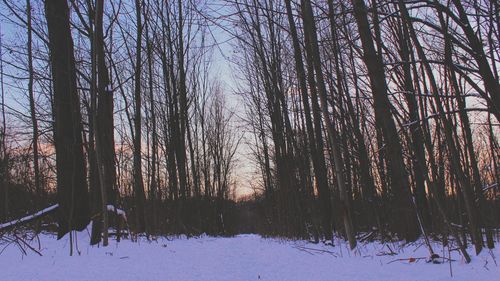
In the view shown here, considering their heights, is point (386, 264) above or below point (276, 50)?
below

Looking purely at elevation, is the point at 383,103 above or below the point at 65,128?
below

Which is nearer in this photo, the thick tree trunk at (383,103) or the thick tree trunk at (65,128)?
the thick tree trunk at (383,103)

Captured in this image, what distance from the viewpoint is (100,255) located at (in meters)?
3.95

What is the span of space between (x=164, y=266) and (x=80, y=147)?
359 cm

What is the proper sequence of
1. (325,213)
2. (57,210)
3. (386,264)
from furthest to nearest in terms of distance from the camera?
(325,213)
(57,210)
(386,264)

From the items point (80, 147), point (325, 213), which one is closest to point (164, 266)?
point (80, 147)

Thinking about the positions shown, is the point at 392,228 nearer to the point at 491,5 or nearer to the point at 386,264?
the point at 386,264

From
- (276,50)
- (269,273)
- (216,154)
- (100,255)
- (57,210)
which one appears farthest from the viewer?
(216,154)

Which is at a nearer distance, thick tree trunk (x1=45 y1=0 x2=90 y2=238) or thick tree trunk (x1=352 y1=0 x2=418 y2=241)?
thick tree trunk (x1=352 y1=0 x2=418 y2=241)

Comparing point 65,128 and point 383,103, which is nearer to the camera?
point 383,103

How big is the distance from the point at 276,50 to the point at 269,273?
725cm

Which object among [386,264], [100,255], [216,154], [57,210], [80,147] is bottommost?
[386,264]

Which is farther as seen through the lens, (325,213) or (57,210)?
(325,213)

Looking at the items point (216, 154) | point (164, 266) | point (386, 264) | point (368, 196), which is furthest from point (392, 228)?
point (216, 154)
